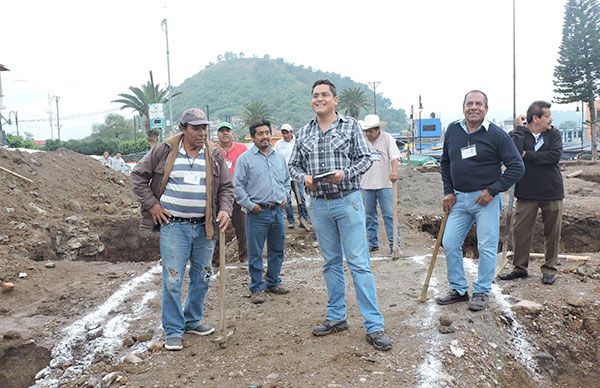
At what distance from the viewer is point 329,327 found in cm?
455

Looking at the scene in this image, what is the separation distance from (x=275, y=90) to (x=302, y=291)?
411 feet

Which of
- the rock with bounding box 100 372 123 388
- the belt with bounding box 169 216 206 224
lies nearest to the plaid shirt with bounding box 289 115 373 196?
the belt with bounding box 169 216 206 224

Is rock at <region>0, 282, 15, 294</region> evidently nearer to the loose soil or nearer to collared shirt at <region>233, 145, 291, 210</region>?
the loose soil

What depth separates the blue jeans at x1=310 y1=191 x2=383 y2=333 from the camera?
13.9 feet

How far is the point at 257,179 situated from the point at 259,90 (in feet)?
418

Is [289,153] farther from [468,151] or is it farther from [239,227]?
[468,151]

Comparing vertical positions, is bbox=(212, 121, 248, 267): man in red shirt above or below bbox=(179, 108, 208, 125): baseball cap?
below

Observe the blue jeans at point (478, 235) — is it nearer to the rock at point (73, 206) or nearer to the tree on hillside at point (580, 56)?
the rock at point (73, 206)

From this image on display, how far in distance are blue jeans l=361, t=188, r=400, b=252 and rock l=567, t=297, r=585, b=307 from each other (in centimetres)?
291

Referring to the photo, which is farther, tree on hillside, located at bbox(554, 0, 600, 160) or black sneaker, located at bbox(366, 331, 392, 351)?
tree on hillside, located at bbox(554, 0, 600, 160)

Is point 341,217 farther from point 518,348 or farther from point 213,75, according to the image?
point 213,75

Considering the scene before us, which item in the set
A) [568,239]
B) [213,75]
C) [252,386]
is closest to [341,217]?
[252,386]

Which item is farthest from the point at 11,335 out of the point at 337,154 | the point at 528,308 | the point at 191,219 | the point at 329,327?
the point at 528,308

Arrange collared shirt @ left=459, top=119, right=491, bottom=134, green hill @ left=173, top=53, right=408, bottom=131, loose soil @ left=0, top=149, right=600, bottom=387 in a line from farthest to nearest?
green hill @ left=173, top=53, right=408, bottom=131 → collared shirt @ left=459, top=119, right=491, bottom=134 → loose soil @ left=0, top=149, right=600, bottom=387
